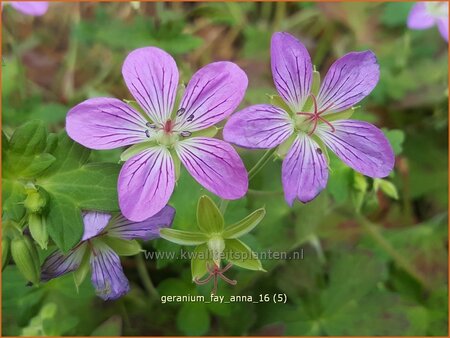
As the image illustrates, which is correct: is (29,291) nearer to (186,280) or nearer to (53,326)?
(53,326)

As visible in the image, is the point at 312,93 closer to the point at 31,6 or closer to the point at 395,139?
the point at 395,139

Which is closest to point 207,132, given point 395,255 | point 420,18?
point 395,255

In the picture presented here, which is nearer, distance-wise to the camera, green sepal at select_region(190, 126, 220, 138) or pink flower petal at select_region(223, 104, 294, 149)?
pink flower petal at select_region(223, 104, 294, 149)

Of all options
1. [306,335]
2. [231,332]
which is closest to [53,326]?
[231,332]

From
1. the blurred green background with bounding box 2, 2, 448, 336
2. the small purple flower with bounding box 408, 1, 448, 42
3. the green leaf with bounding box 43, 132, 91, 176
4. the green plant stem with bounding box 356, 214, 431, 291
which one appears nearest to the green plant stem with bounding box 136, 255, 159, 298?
the blurred green background with bounding box 2, 2, 448, 336

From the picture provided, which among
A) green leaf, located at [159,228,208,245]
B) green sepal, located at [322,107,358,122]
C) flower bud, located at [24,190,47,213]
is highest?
green sepal, located at [322,107,358,122]

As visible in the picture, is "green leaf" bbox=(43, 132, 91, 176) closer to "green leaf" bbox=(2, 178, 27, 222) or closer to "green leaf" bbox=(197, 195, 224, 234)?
"green leaf" bbox=(2, 178, 27, 222)
